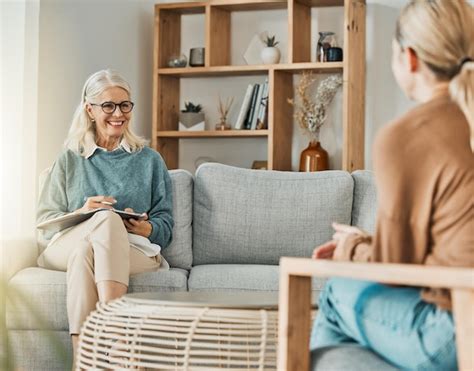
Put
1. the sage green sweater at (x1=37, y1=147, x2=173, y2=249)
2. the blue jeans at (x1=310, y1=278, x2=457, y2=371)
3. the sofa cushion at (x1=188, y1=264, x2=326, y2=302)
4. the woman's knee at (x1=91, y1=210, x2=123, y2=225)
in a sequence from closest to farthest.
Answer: the blue jeans at (x1=310, y1=278, x2=457, y2=371)
the woman's knee at (x1=91, y1=210, x2=123, y2=225)
the sofa cushion at (x1=188, y1=264, x2=326, y2=302)
the sage green sweater at (x1=37, y1=147, x2=173, y2=249)

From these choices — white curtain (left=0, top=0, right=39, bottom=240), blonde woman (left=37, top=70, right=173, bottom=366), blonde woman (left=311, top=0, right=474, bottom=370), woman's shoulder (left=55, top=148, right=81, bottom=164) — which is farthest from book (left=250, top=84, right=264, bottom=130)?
blonde woman (left=311, top=0, right=474, bottom=370)

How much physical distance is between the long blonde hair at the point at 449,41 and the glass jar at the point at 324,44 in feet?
12.3

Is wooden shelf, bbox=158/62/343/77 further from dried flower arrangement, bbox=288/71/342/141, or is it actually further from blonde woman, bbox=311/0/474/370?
blonde woman, bbox=311/0/474/370

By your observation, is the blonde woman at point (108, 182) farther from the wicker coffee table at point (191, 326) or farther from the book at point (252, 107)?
the book at point (252, 107)

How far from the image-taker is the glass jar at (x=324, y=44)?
214 inches

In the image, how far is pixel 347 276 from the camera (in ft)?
5.16

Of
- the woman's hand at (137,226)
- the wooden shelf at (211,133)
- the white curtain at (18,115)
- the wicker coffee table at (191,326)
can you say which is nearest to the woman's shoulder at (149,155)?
the woman's hand at (137,226)

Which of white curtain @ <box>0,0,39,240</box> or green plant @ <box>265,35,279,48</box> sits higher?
green plant @ <box>265,35,279,48</box>

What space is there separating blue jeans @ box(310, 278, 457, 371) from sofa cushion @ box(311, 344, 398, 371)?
0.06ft

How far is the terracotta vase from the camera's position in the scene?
540cm

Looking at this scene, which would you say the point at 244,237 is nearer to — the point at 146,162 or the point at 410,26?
the point at 146,162

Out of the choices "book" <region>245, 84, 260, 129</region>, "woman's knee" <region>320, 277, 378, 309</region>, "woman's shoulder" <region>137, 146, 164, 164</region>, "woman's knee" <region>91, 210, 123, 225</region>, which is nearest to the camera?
"woman's knee" <region>320, 277, 378, 309</region>

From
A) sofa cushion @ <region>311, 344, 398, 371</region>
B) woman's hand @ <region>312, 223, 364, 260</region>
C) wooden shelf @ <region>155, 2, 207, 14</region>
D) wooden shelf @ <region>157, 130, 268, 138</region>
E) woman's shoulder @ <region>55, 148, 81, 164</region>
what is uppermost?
wooden shelf @ <region>155, 2, 207, 14</region>

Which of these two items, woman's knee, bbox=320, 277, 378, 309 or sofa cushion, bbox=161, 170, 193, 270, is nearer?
woman's knee, bbox=320, 277, 378, 309
